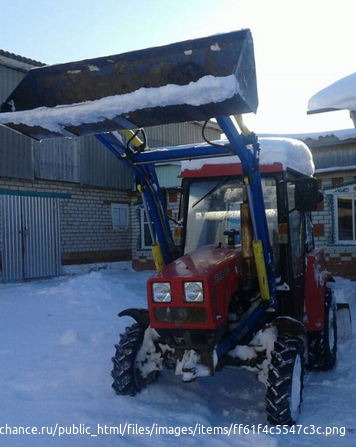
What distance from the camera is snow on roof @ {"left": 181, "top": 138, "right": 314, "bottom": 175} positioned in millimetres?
4613

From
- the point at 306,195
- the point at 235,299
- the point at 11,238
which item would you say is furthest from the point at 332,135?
the point at 235,299

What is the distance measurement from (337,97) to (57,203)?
31.7 ft

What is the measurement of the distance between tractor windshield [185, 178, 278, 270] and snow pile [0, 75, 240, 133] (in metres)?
1.72

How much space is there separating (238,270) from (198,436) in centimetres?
131

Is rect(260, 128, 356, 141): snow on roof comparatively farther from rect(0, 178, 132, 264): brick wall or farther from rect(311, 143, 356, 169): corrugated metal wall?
rect(0, 178, 132, 264): brick wall

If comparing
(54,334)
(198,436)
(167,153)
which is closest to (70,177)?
(54,334)

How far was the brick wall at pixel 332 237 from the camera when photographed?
11.8 meters

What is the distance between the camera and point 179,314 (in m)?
3.72

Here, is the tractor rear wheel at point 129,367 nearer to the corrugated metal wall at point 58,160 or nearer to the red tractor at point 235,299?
the red tractor at point 235,299

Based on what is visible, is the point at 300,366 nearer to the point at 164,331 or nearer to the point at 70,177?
the point at 164,331

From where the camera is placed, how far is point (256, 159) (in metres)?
3.94

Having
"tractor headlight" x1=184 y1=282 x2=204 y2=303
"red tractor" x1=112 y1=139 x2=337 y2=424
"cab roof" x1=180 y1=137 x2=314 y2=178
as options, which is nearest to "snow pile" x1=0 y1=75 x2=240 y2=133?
"red tractor" x1=112 y1=139 x2=337 y2=424

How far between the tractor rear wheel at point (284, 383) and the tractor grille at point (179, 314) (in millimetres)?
655

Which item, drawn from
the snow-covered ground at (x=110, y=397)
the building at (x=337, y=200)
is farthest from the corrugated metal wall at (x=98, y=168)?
the snow-covered ground at (x=110, y=397)
